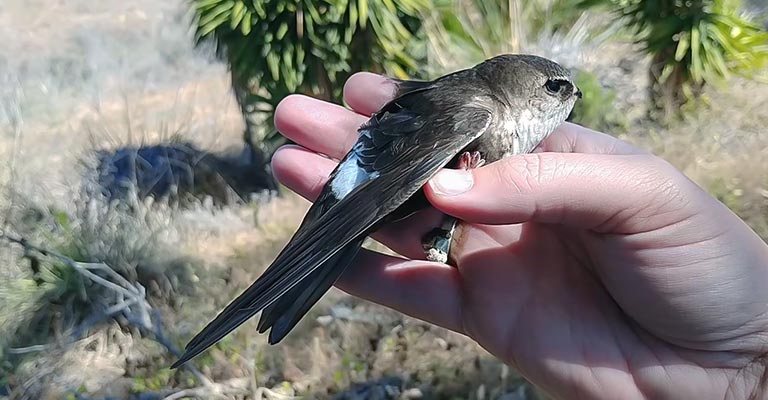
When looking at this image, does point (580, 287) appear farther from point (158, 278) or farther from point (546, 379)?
point (158, 278)

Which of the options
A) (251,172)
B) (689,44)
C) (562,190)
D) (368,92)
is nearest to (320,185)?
(368,92)

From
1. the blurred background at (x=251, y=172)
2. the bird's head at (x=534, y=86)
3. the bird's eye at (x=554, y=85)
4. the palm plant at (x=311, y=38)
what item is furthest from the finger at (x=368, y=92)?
the palm plant at (x=311, y=38)

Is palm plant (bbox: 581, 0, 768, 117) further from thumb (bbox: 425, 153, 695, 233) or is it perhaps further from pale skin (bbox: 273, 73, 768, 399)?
thumb (bbox: 425, 153, 695, 233)

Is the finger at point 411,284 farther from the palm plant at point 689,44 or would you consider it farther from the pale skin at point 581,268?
the palm plant at point 689,44

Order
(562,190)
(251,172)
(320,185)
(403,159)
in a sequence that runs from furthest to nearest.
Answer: (251,172) → (320,185) → (403,159) → (562,190)

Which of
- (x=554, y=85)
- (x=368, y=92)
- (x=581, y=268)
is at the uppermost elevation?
(x=554, y=85)

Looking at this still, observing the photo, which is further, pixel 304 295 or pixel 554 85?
pixel 554 85

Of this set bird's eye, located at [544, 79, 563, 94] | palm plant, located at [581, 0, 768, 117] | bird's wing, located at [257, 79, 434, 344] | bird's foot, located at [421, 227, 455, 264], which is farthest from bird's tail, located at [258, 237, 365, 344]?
palm plant, located at [581, 0, 768, 117]

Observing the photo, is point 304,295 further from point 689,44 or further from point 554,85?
point 689,44
